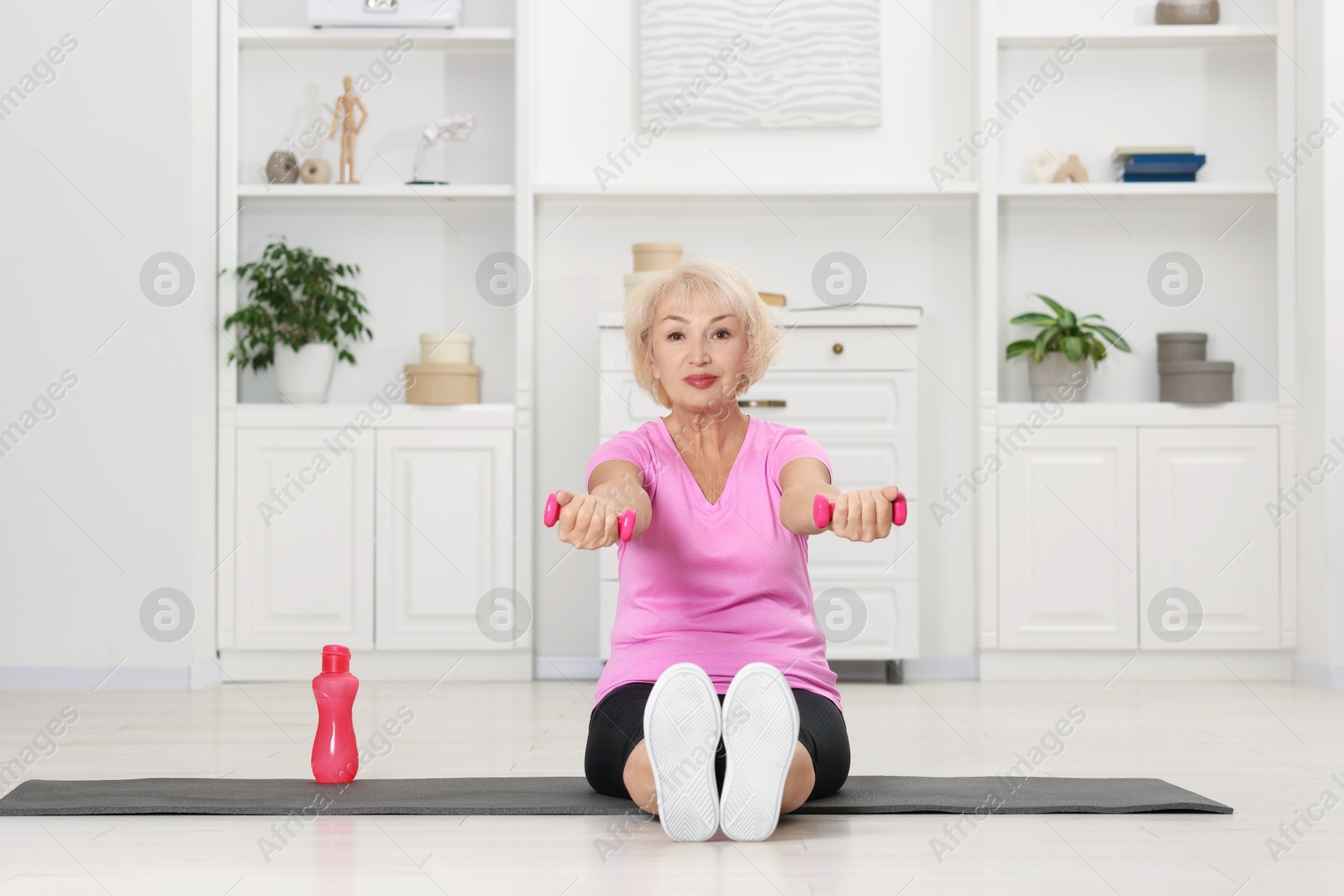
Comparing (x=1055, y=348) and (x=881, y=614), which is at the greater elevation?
(x=1055, y=348)

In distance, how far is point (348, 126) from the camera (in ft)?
12.2

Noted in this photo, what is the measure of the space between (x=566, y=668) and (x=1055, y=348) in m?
1.74

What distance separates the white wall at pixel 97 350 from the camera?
329 centimetres

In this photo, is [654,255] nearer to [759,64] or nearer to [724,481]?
[759,64]

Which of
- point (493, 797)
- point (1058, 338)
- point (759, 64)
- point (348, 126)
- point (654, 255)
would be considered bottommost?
point (493, 797)

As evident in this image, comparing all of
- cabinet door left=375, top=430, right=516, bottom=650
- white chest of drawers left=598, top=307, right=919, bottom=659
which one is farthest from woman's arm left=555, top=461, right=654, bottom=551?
cabinet door left=375, top=430, right=516, bottom=650

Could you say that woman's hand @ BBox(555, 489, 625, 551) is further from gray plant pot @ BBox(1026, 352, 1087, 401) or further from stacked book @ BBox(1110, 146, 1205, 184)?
stacked book @ BBox(1110, 146, 1205, 184)

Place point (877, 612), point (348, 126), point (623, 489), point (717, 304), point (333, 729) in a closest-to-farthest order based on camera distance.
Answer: point (623, 489) < point (717, 304) < point (333, 729) < point (877, 612) < point (348, 126)

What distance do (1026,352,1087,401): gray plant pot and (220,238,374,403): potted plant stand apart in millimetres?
2008

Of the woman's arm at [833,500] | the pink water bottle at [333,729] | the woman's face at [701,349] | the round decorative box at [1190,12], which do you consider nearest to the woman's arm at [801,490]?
the woman's arm at [833,500]

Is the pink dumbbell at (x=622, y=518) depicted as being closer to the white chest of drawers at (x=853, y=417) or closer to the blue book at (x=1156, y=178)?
the white chest of drawers at (x=853, y=417)

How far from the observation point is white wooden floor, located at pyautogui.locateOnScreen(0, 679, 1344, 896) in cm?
143

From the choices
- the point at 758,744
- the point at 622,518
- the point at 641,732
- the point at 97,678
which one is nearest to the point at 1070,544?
the point at 641,732

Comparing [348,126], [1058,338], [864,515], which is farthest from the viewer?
[348,126]
